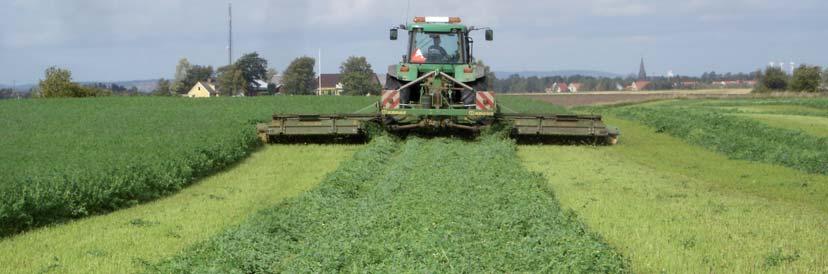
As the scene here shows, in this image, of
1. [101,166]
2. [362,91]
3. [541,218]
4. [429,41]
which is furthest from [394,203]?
[362,91]

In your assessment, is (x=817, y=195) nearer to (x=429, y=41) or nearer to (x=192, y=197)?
(x=192, y=197)

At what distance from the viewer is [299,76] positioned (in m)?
89.9

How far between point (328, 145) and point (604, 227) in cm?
1148

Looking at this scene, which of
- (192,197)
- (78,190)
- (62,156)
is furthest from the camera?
(62,156)

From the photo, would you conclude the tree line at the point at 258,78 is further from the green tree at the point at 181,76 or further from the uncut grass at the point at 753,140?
the uncut grass at the point at 753,140

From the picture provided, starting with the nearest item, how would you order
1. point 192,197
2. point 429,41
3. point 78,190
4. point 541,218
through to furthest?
1. point 541,218
2. point 78,190
3. point 192,197
4. point 429,41

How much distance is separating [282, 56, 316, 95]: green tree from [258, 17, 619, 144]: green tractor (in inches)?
2680

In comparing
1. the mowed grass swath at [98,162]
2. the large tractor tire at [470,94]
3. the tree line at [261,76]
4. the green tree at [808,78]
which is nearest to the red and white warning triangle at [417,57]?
the large tractor tire at [470,94]

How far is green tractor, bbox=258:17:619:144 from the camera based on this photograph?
19.9 meters

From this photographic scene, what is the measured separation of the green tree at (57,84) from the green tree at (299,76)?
27.2m

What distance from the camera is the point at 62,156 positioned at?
45.7 ft

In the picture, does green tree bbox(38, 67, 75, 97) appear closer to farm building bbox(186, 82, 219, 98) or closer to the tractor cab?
Result: farm building bbox(186, 82, 219, 98)

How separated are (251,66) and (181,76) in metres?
24.0

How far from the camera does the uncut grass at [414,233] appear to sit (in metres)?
6.86
